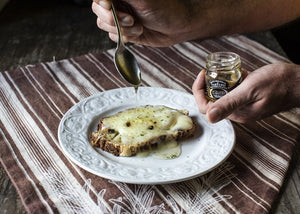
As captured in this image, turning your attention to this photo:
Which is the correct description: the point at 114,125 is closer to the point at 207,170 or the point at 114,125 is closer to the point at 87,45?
the point at 207,170

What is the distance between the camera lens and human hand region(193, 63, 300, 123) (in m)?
1.32

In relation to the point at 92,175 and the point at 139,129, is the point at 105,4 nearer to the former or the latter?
the point at 139,129

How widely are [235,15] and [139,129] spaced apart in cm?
102

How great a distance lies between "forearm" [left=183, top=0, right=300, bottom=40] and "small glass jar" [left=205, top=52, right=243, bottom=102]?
0.55 metres

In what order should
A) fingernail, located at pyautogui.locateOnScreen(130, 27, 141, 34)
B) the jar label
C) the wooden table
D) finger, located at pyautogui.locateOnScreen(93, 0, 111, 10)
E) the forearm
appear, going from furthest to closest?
1. the wooden table
2. the forearm
3. fingernail, located at pyautogui.locateOnScreen(130, 27, 141, 34)
4. finger, located at pyautogui.locateOnScreen(93, 0, 111, 10)
5. the jar label

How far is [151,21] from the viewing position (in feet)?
5.74

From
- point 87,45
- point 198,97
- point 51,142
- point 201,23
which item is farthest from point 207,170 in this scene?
point 87,45

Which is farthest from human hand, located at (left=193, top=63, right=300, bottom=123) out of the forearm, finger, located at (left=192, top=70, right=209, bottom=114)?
the forearm

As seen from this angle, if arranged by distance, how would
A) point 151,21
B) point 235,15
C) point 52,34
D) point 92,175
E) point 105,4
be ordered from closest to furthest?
point 92,175 → point 105,4 → point 151,21 → point 235,15 → point 52,34

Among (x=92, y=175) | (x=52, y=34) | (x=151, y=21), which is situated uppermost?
(x=151, y=21)

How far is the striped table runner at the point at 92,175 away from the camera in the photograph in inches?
47.0

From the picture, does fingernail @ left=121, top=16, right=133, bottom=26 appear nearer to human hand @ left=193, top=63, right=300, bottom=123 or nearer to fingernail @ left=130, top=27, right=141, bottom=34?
fingernail @ left=130, top=27, right=141, bottom=34

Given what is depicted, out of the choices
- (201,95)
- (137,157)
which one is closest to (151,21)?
(201,95)

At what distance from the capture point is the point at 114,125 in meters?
1.45
